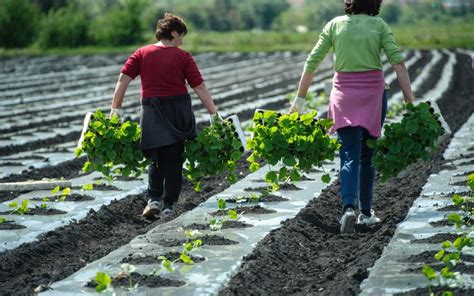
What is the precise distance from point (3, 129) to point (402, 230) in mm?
8967

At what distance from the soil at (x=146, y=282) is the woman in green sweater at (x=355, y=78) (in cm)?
198

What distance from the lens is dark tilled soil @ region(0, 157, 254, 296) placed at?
6121mm

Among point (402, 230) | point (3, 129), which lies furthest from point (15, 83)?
point (402, 230)

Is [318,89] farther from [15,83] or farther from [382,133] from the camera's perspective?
[382,133]

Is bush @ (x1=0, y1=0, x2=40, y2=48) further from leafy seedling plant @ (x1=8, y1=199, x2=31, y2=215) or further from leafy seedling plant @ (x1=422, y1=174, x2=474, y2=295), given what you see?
leafy seedling plant @ (x1=422, y1=174, x2=474, y2=295)

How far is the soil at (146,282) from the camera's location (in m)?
5.60

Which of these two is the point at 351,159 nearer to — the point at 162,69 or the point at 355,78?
the point at 355,78

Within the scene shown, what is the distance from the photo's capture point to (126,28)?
47.8 meters

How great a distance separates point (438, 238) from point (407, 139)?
3.12 feet

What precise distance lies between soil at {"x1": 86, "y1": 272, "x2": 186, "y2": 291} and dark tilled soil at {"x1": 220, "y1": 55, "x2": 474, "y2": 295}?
12.0 inches

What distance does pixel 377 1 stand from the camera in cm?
728

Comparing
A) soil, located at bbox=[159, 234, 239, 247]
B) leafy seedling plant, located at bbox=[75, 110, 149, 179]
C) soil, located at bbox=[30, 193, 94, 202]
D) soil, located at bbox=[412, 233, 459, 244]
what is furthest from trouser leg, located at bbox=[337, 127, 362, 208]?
soil, located at bbox=[30, 193, 94, 202]

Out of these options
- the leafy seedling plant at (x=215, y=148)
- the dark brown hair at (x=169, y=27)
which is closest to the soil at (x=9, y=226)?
the leafy seedling plant at (x=215, y=148)

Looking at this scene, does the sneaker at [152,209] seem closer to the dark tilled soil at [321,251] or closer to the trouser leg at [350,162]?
the dark tilled soil at [321,251]
